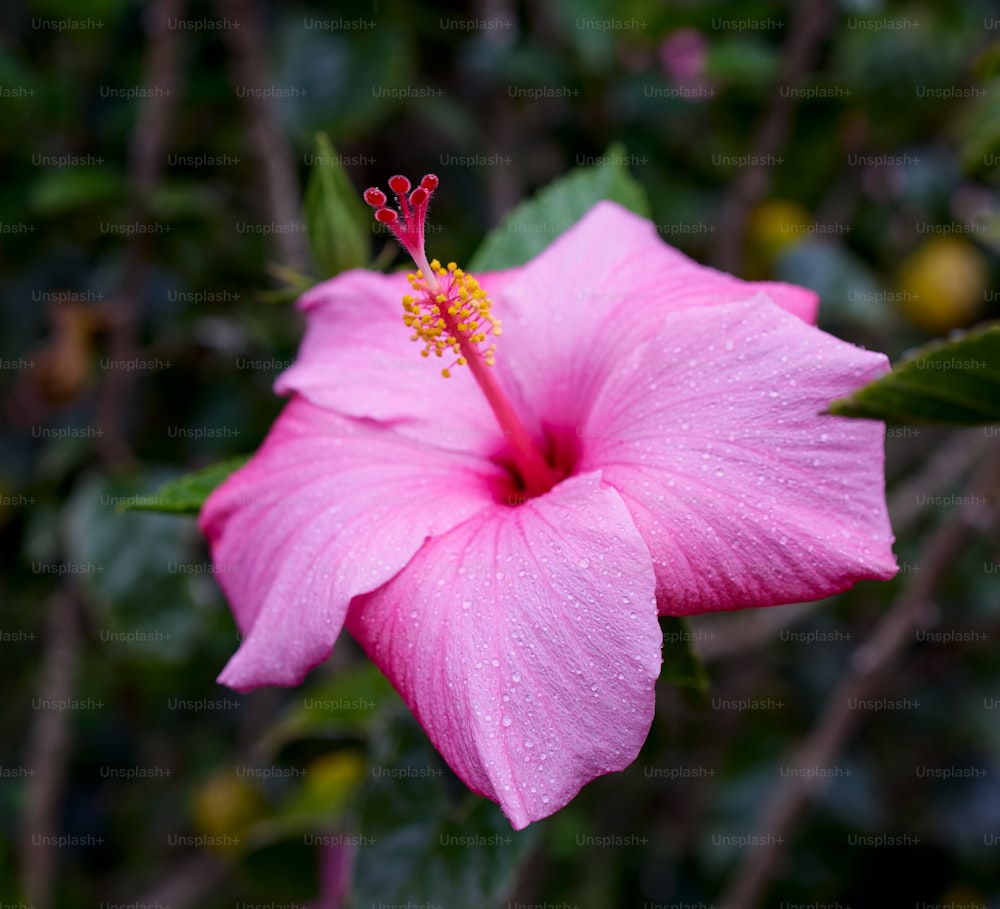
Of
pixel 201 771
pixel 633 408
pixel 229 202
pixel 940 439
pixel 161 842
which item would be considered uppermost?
pixel 633 408

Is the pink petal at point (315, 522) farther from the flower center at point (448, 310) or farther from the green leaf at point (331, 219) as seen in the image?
the green leaf at point (331, 219)

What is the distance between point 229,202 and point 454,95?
69 cm

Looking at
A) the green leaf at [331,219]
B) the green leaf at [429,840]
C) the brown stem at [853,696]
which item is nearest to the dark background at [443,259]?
the brown stem at [853,696]

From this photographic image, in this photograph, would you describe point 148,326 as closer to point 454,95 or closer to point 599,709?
point 454,95

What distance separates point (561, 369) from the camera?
3.37 feet

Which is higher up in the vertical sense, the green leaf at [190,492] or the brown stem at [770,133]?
the brown stem at [770,133]

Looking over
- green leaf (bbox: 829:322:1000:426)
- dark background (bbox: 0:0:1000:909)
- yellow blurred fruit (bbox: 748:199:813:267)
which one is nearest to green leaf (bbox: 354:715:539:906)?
dark background (bbox: 0:0:1000:909)

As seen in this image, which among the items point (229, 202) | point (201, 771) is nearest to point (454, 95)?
point (229, 202)

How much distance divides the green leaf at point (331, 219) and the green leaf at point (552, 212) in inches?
6.2

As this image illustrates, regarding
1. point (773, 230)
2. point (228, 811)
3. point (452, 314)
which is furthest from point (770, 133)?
point (228, 811)

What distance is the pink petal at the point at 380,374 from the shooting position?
1004 mm

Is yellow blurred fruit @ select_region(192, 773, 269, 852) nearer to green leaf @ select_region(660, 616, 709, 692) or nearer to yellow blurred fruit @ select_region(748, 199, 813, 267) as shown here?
green leaf @ select_region(660, 616, 709, 692)

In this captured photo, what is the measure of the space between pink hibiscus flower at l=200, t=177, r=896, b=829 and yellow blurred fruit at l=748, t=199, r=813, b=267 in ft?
3.42

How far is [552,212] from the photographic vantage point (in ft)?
4.03
